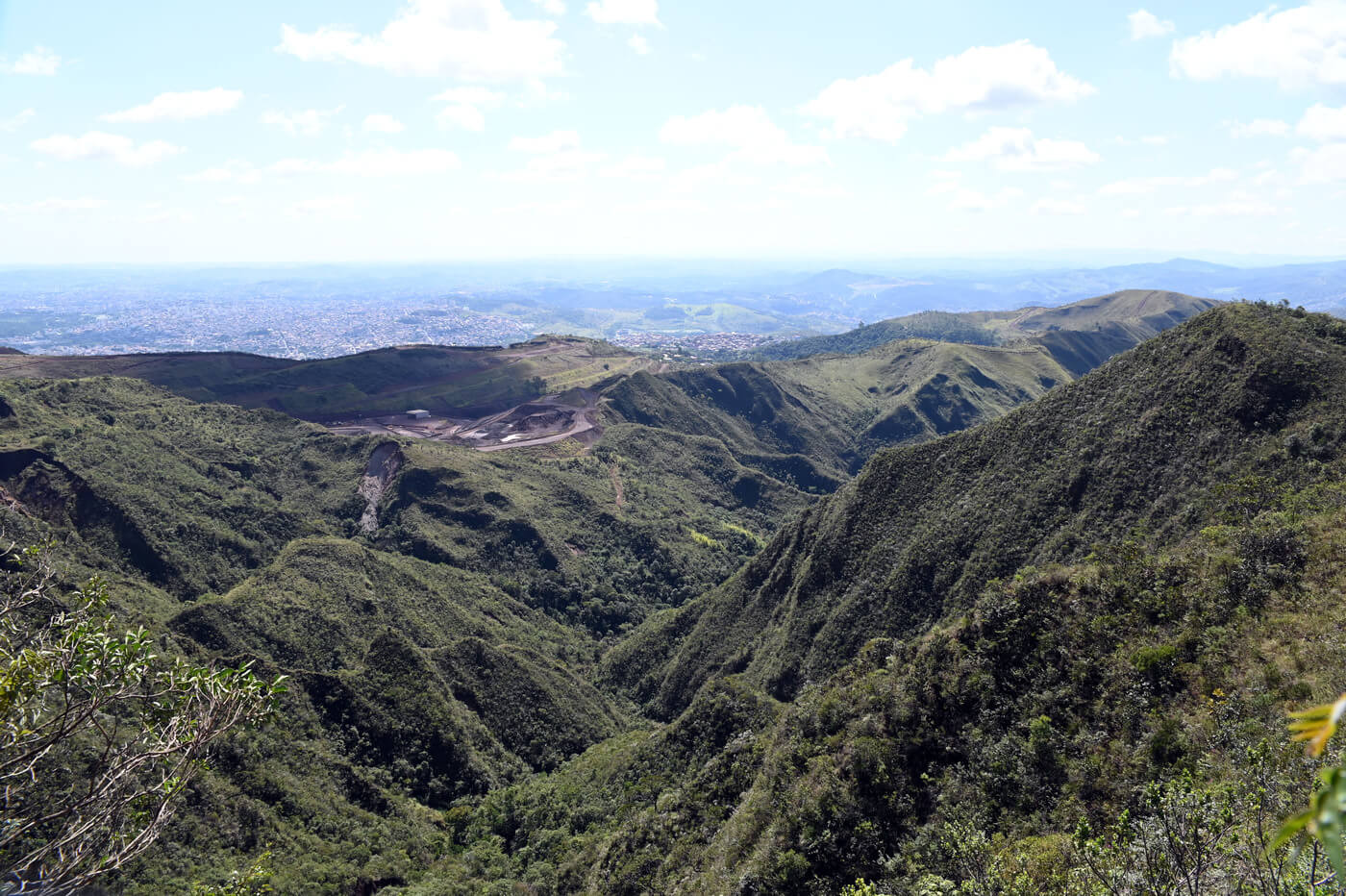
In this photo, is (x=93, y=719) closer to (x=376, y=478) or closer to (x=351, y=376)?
(x=376, y=478)

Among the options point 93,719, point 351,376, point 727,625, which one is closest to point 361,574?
point 727,625

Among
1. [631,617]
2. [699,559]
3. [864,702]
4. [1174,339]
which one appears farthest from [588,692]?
[1174,339]

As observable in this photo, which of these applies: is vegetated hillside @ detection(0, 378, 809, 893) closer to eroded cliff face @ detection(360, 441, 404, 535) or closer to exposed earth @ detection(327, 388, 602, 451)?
eroded cliff face @ detection(360, 441, 404, 535)

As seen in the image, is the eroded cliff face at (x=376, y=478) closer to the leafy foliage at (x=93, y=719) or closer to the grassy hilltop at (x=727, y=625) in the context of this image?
the grassy hilltop at (x=727, y=625)

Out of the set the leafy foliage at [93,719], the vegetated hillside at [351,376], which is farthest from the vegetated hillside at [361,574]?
the leafy foliage at [93,719]

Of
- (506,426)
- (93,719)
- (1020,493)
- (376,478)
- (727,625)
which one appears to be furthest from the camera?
(506,426)
